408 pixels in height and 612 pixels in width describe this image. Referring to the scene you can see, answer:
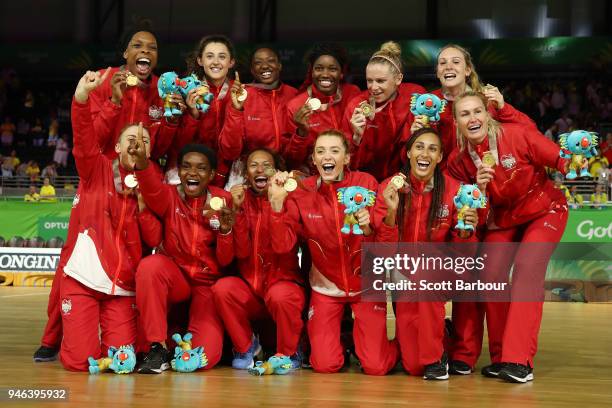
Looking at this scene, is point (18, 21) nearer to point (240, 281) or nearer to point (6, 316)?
point (6, 316)

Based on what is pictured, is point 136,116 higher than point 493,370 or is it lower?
higher

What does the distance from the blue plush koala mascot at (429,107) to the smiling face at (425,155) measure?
27cm

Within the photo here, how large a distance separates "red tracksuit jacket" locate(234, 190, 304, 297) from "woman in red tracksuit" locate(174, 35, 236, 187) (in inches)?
20.3

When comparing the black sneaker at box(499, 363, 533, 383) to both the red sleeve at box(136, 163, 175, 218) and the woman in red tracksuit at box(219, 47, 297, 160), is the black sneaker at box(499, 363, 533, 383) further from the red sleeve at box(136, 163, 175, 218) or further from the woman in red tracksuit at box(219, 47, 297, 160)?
the red sleeve at box(136, 163, 175, 218)

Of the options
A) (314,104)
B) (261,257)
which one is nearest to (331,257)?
(261,257)

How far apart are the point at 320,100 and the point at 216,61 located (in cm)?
77

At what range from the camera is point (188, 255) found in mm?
5586

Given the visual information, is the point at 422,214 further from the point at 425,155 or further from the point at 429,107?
the point at 429,107

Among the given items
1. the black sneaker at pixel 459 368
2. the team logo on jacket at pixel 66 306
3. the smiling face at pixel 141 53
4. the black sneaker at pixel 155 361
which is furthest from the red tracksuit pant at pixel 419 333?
the smiling face at pixel 141 53

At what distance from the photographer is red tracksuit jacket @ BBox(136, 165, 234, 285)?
549 cm

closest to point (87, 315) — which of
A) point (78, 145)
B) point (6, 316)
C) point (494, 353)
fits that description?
point (78, 145)

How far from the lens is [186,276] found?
5645 millimetres

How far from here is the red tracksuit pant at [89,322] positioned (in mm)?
5359

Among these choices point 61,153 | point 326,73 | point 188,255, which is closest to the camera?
point 188,255
